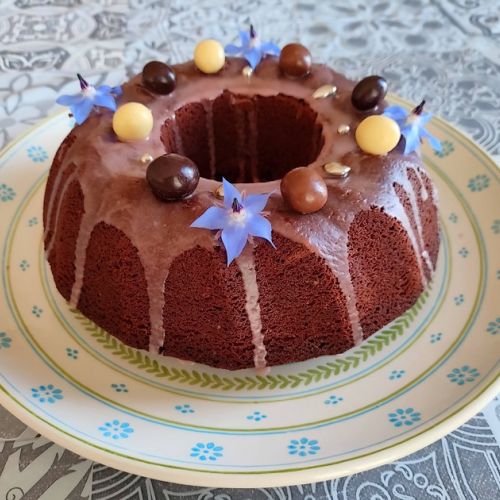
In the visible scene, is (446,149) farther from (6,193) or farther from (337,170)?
(6,193)

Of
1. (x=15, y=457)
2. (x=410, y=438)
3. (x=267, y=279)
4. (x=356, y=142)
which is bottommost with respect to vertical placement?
(x=15, y=457)

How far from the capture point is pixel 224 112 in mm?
1581

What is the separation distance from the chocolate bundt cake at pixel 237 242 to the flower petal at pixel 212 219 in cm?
1

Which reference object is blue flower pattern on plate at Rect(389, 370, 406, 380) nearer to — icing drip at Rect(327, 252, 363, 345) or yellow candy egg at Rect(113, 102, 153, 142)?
icing drip at Rect(327, 252, 363, 345)

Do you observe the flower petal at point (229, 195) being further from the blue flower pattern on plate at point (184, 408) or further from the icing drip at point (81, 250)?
the blue flower pattern on plate at point (184, 408)

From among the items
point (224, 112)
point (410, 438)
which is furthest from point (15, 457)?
point (224, 112)

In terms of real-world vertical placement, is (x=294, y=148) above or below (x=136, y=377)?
above

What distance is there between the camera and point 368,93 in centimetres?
142

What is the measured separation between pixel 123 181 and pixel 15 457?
57cm

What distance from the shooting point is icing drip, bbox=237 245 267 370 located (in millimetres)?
1186

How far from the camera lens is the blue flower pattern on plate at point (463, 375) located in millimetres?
1224

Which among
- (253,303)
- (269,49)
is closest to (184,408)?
(253,303)

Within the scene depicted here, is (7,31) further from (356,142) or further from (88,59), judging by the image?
(356,142)

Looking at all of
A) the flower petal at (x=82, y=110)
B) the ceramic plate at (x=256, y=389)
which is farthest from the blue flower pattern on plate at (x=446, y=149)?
the flower petal at (x=82, y=110)
